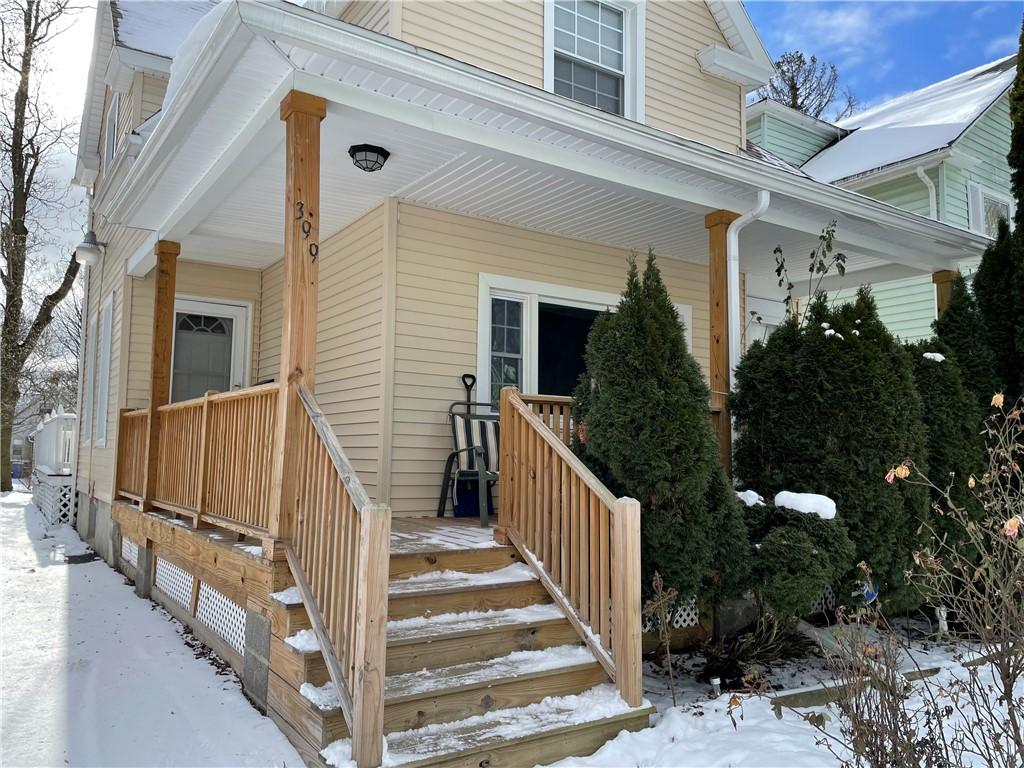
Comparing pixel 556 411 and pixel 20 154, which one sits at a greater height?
pixel 20 154

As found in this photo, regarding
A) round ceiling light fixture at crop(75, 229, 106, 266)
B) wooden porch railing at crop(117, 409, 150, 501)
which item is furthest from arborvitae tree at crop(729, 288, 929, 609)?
round ceiling light fixture at crop(75, 229, 106, 266)

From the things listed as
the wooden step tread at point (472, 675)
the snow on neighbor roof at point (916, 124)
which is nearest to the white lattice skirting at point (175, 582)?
the wooden step tread at point (472, 675)

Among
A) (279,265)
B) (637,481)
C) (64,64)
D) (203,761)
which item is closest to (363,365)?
(279,265)

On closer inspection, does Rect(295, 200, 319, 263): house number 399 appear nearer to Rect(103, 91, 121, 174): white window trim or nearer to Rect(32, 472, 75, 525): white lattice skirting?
Rect(103, 91, 121, 174): white window trim

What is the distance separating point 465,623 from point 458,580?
0.31 m

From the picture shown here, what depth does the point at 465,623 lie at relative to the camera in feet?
11.6

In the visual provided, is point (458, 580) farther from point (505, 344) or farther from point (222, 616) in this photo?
point (505, 344)

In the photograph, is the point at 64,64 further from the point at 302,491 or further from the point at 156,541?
the point at 302,491

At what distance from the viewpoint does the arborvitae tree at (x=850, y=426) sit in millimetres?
4477

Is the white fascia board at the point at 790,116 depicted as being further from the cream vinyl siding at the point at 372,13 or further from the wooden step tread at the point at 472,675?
the wooden step tread at the point at 472,675

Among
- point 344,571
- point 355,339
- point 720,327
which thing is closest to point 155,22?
point 355,339

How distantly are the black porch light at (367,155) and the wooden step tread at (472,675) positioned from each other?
9.72ft

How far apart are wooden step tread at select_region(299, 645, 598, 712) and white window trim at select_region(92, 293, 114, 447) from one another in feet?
21.6

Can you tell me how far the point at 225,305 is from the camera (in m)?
7.89
